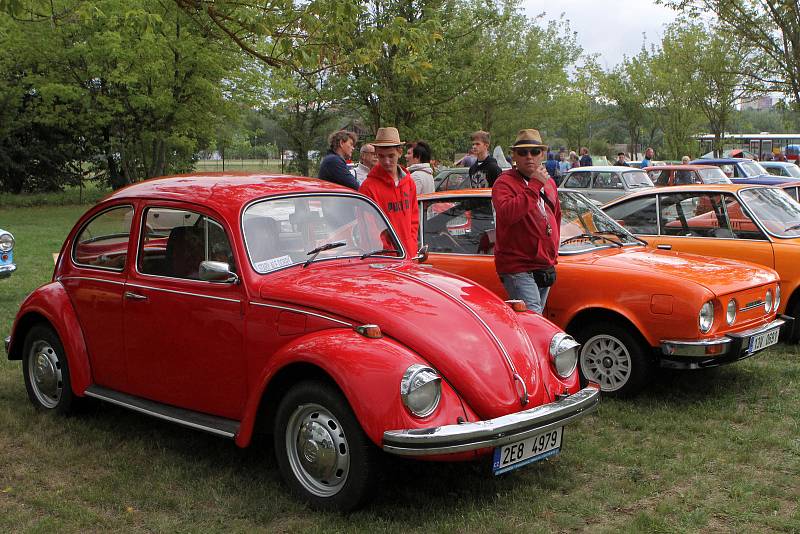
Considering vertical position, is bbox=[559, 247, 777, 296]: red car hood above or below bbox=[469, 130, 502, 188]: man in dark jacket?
below

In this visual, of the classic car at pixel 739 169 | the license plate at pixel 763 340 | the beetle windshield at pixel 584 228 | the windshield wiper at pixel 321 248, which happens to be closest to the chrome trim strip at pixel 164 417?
the windshield wiper at pixel 321 248

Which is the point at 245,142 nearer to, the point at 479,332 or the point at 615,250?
the point at 615,250

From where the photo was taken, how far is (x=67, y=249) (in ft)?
20.6

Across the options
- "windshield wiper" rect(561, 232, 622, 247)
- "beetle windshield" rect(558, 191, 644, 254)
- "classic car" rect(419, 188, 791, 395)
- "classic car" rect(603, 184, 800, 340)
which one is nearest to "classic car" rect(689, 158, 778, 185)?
"classic car" rect(603, 184, 800, 340)

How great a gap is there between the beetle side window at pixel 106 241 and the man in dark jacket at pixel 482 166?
460cm

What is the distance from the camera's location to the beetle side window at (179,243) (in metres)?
5.24

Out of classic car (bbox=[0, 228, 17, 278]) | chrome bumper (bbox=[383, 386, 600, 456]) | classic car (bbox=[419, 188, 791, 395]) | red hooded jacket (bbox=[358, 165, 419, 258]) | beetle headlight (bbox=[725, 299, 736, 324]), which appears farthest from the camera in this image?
classic car (bbox=[0, 228, 17, 278])

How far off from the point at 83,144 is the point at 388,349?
1316 inches

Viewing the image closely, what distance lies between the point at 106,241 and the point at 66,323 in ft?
2.13

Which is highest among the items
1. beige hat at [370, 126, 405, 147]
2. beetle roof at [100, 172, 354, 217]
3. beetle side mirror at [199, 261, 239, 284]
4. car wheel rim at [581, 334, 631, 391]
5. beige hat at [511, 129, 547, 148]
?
beige hat at [370, 126, 405, 147]

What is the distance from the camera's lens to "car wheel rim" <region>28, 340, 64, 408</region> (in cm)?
623

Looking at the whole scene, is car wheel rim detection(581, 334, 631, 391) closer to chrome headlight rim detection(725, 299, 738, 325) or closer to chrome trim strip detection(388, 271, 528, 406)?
chrome headlight rim detection(725, 299, 738, 325)

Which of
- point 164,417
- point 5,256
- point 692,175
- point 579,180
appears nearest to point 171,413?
point 164,417

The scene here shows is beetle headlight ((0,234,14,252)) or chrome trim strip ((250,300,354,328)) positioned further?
Answer: beetle headlight ((0,234,14,252))
